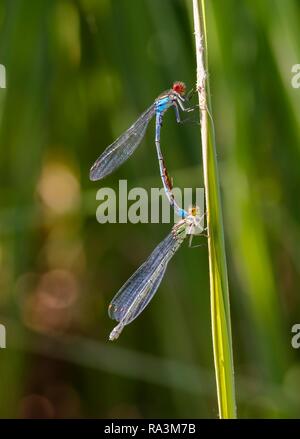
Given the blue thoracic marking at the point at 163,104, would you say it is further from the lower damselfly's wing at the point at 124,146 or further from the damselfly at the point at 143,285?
the damselfly at the point at 143,285

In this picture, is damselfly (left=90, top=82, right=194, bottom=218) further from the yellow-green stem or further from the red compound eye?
the yellow-green stem

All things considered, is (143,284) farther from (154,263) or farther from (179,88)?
(179,88)

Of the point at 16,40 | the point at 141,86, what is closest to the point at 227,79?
the point at 141,86

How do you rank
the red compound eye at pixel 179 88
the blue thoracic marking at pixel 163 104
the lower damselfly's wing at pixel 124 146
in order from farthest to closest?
the lower damselfly's wing at pixel 124 146 < the blue thoracic marking at pixel 163 104 < the red compound eye at pixel 179 88

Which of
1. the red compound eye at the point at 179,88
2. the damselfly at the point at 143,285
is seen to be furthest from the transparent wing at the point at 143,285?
the red compound eye at the point at 179,88

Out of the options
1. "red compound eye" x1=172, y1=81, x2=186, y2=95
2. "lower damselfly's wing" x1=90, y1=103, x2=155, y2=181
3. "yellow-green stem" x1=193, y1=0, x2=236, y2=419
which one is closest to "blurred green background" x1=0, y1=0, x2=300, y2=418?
"lower damselfly's wing" x1=90, y1=103, x2=155, y2=181

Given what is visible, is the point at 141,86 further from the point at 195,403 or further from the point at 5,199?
the point at 195,403
